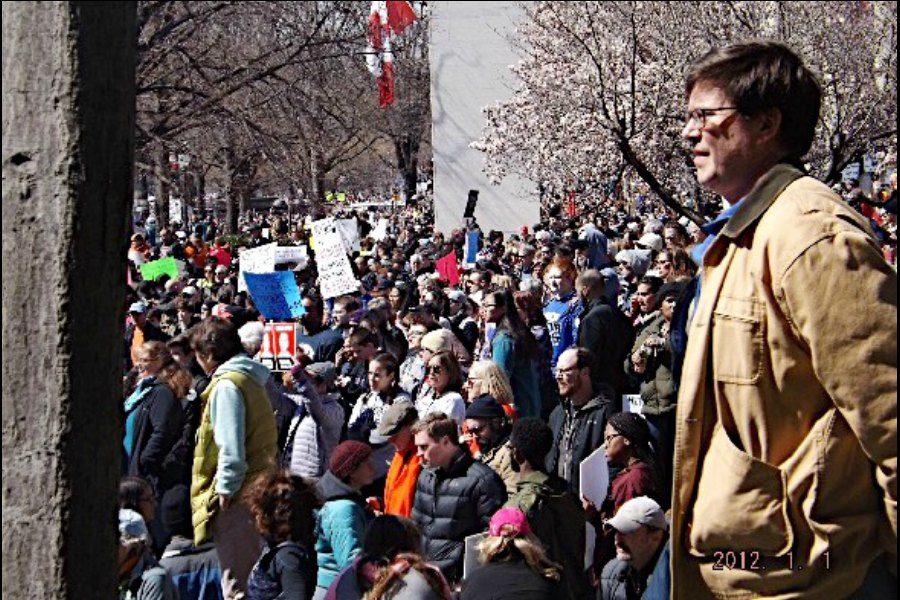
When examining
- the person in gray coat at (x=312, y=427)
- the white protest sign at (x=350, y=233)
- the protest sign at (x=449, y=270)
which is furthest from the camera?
the white protest sign at (x=350, y=233)

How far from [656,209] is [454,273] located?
21280mm

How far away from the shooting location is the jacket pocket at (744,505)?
2.81 meters

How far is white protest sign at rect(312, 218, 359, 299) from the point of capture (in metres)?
16.6

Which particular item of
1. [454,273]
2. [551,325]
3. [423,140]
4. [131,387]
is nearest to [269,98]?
[454,273]

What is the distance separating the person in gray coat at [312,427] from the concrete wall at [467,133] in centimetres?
3061

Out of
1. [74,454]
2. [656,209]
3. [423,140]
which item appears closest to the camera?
[74,454]

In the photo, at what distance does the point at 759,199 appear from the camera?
9.62 ft

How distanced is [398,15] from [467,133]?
17.0m

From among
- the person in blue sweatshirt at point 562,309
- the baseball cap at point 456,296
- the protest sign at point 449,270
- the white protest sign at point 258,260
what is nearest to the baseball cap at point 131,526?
the person in blue sweatshirt at point 562,309

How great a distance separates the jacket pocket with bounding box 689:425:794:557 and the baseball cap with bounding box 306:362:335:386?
7.12m

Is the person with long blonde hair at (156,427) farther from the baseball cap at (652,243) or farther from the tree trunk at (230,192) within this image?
the tree trunk at (230,192)

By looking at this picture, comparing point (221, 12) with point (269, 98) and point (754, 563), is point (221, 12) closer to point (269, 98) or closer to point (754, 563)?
point (269, 98)

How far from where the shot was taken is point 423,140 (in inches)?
2383

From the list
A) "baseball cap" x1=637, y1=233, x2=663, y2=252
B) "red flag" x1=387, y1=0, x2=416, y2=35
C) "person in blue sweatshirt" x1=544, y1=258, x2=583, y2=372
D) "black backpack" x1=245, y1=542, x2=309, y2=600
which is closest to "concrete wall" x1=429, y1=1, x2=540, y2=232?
"red flag" x1=387, y1=0, x2=416, y2=35
